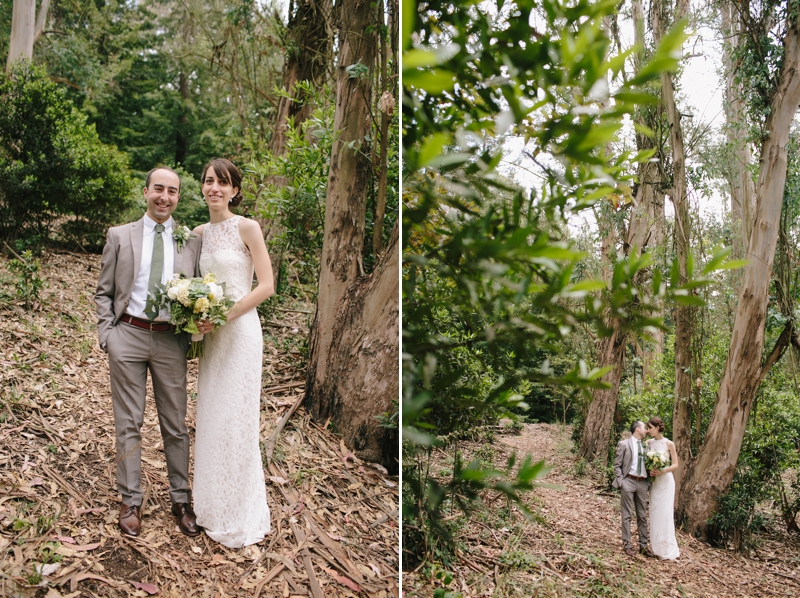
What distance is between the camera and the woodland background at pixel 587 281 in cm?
80

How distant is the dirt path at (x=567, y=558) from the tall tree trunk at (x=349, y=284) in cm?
120

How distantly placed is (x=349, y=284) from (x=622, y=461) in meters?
1.62

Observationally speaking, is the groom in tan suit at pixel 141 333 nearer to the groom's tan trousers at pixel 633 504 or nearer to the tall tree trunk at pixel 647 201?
the groom's tan trousers at pixel 633 504

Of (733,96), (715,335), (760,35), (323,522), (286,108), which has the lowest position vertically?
(323,522)

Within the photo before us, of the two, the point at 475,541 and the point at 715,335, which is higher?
the point at 715,335

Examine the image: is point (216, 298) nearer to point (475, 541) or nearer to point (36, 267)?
point (475, 541)

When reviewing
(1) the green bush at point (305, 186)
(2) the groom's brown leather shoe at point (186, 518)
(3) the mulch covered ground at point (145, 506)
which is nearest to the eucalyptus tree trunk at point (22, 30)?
(3) the mulch covered ground at point (145, 506)

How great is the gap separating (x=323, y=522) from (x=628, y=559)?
47.9 inches

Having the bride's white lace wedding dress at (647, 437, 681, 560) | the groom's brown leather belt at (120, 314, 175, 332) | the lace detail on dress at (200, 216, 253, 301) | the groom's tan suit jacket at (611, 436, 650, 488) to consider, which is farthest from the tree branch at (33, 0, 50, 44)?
the bride's white lace wedding dress at (647, 437, 681, 560)

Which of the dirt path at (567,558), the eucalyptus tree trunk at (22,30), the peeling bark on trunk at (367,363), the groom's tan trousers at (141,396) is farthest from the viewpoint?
the eucalyptus tree trunk at (22,30)

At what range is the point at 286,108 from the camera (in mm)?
5020

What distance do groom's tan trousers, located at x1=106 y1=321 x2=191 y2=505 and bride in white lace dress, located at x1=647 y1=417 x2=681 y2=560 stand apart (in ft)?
5.88

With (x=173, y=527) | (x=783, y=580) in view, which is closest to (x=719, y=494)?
(x=783, y=580)

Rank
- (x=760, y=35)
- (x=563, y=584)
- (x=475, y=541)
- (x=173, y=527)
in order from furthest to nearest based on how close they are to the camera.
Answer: (x=760, y=35), (x=173, y=527), (x=563, y=584), (x=475, y=541)
